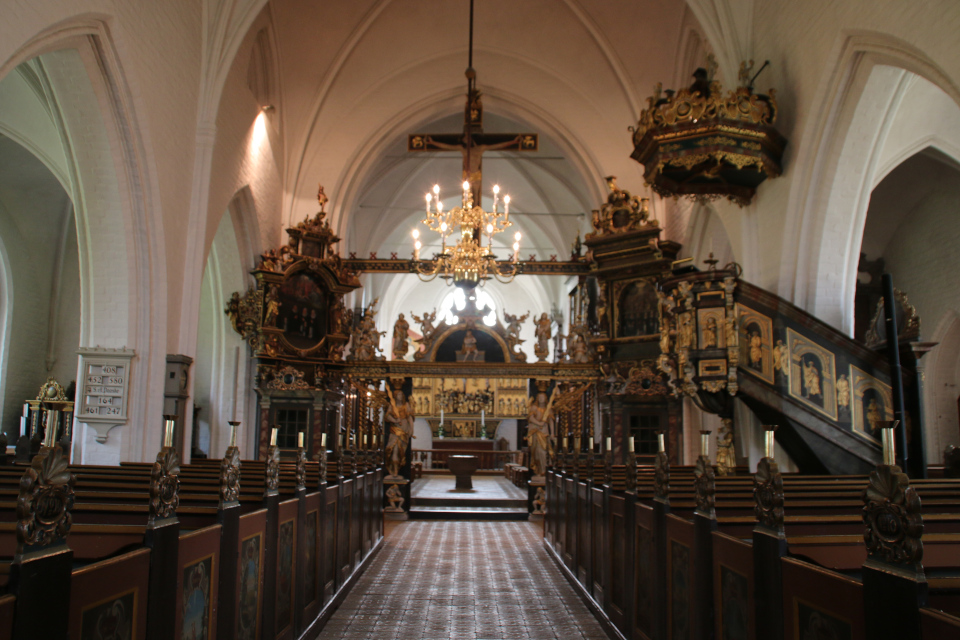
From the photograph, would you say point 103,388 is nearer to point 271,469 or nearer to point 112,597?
point 271,469

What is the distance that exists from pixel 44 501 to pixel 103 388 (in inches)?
286

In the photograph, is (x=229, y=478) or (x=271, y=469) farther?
(x=271, y=469)

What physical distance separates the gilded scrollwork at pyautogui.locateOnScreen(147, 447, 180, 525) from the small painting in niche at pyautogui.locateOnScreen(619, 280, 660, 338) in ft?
37.7

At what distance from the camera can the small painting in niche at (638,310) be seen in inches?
539

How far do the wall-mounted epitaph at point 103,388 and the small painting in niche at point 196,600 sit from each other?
588cm

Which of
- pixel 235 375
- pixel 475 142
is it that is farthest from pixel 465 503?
pixel 475 142

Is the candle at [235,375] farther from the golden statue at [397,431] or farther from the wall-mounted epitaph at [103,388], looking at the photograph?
the wall-mounted epitaph at [103,388]

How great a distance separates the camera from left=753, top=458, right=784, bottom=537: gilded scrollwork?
9.19 ft

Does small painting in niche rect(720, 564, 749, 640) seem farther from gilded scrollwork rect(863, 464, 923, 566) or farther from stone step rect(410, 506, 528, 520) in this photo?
stone step rect(410, 506, 528, 520)

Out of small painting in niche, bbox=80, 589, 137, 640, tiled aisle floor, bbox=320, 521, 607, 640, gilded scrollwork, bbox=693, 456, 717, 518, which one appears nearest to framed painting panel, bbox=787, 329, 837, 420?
tiled aisle floor, bbox=320, 521, 607, 640

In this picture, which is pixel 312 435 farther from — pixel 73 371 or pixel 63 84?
pixel 63 84

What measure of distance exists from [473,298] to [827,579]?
12925mm

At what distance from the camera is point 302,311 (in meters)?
14.0

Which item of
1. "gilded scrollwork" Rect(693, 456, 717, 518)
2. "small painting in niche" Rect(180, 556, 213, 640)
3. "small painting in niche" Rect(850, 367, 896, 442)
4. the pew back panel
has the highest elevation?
"small painting in niche" Rect(850, 367, 896, 442)
